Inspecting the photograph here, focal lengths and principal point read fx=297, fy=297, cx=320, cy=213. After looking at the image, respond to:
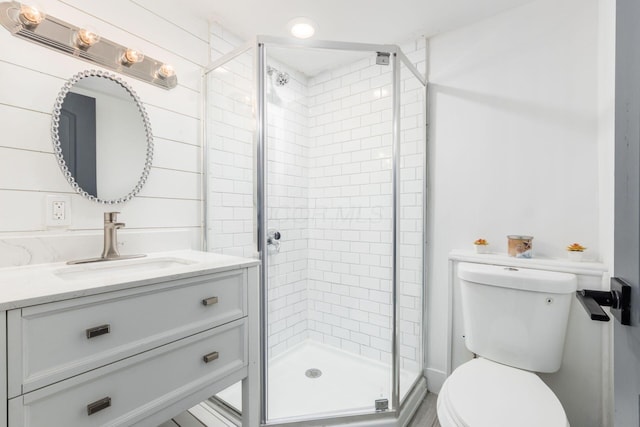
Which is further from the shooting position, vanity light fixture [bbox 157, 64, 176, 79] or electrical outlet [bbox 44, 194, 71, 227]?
vanity light fixture [bbox 157, 64, 176, 79]

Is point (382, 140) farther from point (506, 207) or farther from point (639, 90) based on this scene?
point (639, 90)

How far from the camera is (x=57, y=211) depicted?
4.11 feet

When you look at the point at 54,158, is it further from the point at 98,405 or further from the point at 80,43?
the point at 98,405

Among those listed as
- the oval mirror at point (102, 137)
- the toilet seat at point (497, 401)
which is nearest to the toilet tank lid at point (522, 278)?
the toilet seat at point (497, 401)

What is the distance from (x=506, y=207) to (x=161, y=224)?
1952 millimetres

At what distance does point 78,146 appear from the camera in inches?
52.2

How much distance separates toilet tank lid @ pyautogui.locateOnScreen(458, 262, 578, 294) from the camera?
1.34 metres

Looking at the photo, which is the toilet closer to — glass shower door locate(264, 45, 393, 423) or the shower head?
glass shower door locate(264, 45, 393, 423)

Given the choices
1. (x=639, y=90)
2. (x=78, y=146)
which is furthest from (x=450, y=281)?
(x=78, y=146)

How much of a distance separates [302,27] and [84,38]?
1.17m

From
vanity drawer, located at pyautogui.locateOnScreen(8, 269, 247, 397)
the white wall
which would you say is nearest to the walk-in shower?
the white wall

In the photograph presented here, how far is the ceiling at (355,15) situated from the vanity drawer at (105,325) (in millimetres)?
1521

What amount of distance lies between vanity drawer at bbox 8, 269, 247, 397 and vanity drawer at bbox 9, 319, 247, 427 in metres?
0.03

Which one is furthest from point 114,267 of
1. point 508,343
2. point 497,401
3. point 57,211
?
point 508,343
